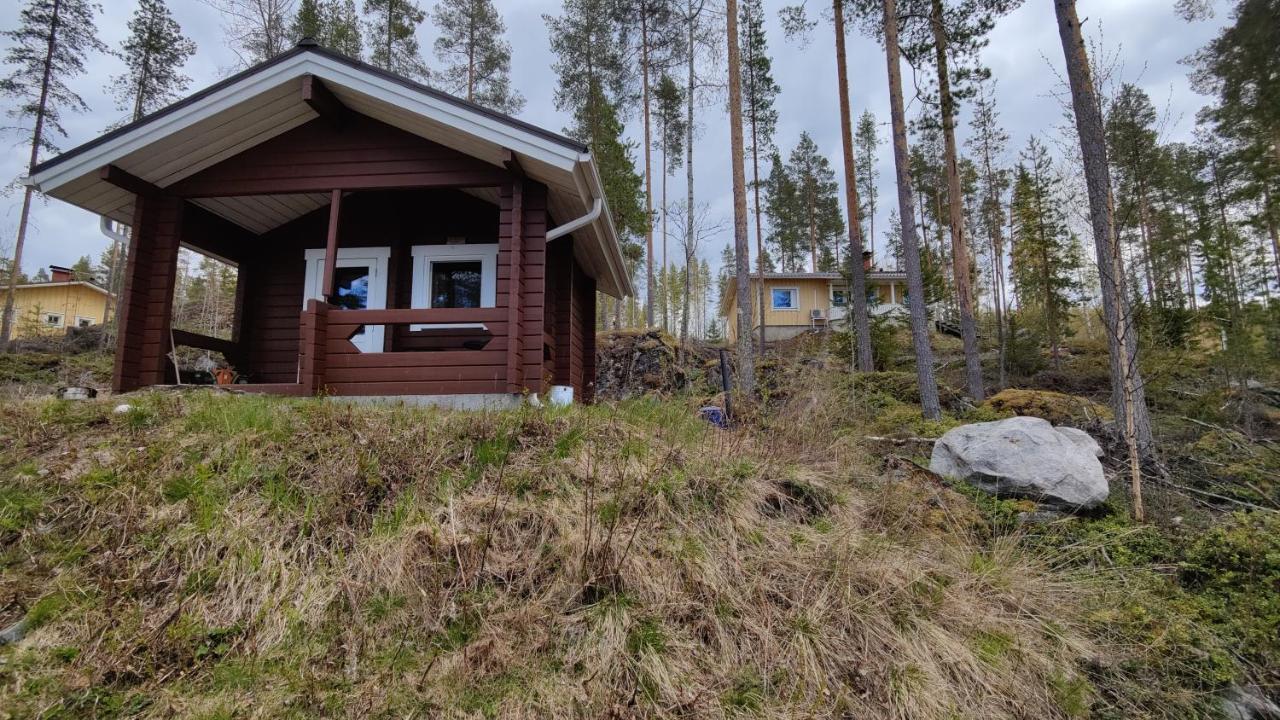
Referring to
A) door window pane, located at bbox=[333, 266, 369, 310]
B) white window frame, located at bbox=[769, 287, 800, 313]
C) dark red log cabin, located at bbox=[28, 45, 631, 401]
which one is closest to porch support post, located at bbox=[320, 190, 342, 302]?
dark red log cabin, located at bbox=[28, 45, 631, 401]

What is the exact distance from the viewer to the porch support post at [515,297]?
6184 millimetres

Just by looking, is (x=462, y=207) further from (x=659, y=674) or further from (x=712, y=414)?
(x=659, y=674)

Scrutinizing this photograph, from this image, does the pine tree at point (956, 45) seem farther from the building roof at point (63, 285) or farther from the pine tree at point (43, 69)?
the building roof at point (63, 285)

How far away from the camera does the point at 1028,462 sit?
4754 mm

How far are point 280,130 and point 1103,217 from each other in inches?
361

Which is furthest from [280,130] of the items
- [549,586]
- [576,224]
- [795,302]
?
[795,302]

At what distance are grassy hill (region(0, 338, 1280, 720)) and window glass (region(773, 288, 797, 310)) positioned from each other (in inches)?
755

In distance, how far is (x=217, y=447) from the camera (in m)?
3.80

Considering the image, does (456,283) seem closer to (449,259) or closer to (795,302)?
(449,259)

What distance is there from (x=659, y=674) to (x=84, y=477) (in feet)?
12.4

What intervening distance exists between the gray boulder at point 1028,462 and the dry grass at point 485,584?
855mm

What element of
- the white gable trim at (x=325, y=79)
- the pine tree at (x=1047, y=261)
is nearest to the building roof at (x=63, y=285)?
the white gable trim at (x=325, y=79)

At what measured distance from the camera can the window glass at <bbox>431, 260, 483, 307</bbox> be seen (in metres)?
7.82

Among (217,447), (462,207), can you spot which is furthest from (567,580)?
(462,207)
